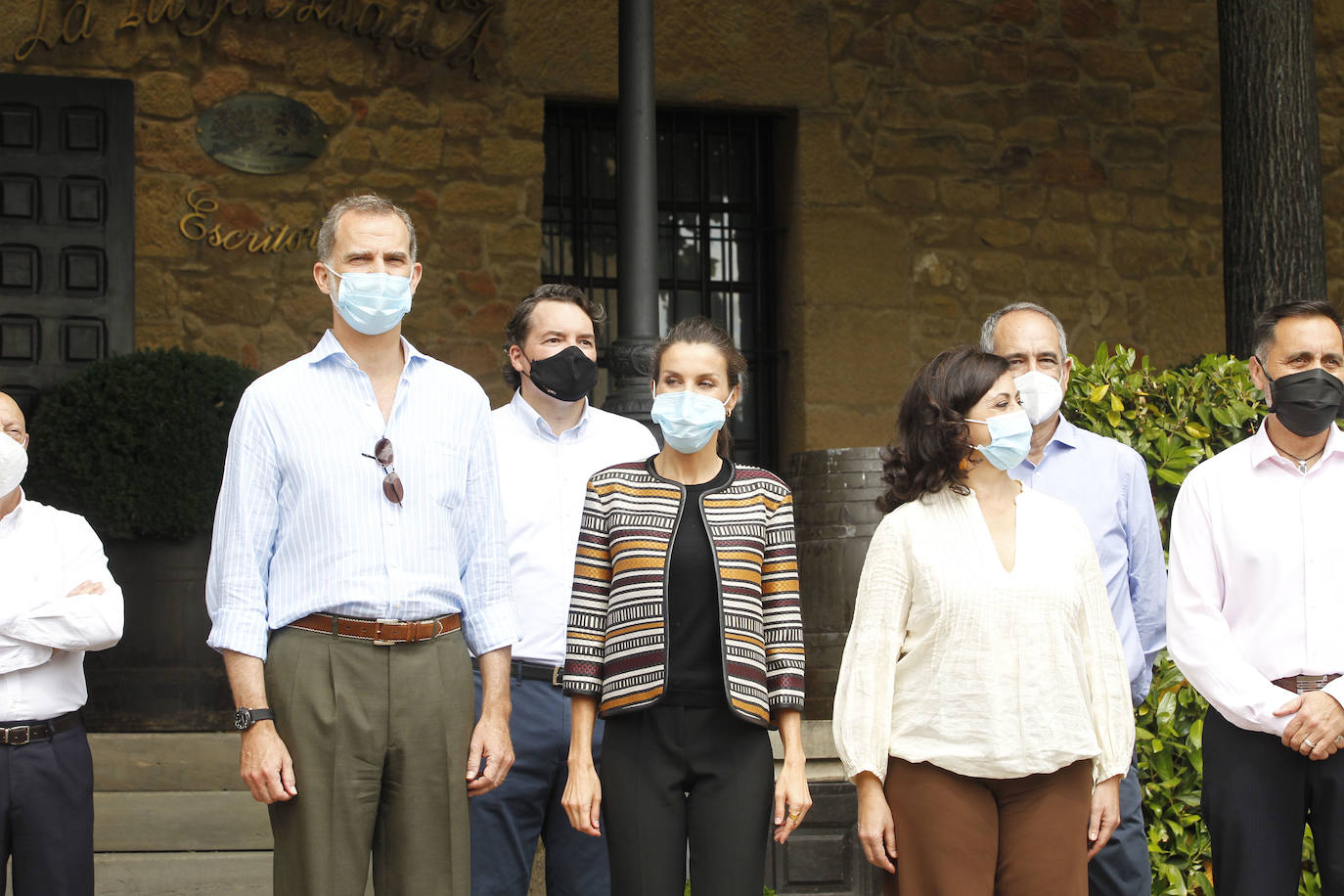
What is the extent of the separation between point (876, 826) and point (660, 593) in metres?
0.59

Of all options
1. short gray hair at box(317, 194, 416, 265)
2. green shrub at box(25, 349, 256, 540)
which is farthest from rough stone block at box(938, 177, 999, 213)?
short gray hair at box(317, 194, 416, 265)

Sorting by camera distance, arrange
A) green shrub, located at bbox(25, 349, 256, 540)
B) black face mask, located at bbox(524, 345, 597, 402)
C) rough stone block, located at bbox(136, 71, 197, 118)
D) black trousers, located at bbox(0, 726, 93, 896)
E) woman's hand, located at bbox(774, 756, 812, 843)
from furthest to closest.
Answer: rough stone block, located at bbox(136, 71, 197, 118)
green shrub, located at bbox(25, 349, 256, 540)
black face mask, located at bbox(524, 345, 597, 402)
black trousers, located at bbox(0, 726, 93, 896)
woman's hand, located at bbox(774, 756, 812, 843)

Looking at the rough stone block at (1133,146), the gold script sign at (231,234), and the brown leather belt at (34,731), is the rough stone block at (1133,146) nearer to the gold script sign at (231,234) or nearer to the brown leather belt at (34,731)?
the gold script sign at (231,234)

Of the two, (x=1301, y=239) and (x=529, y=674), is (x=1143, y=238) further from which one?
(x=529, y=674)

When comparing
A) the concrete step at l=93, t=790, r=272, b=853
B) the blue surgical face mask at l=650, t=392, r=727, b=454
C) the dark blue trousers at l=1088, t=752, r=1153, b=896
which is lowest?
the concrete step at l=93, t=790, r=272, b=853

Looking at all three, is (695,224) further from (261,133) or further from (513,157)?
(261,133)

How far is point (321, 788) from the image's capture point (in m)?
2.80

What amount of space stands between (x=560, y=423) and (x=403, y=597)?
0.91 metres

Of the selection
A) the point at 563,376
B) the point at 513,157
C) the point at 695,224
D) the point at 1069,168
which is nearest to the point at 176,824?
the point at 563,376

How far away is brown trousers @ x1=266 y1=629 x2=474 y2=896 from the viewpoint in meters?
2.80

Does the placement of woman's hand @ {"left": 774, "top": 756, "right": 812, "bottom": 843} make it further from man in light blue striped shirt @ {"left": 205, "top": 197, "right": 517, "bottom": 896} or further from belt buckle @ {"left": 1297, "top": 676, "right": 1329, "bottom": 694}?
belt buckle @ {"left": 1297, "top": 676, "right": 1329, "bottom": 694}

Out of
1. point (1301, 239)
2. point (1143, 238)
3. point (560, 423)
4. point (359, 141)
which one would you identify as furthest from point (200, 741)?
point (1143, 238)

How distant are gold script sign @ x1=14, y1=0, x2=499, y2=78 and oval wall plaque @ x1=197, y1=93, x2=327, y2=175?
37 cm

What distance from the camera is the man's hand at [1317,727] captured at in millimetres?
3025
